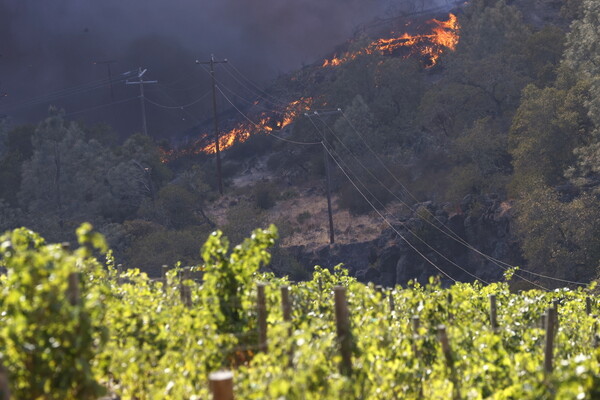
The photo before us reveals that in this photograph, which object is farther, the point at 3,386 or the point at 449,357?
the point at 449,357

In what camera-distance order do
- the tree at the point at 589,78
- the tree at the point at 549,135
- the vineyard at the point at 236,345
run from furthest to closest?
1. the tree at the point at 549,135
2. the tree at the point at 589,78
3. the vineyard at the point at 236,345

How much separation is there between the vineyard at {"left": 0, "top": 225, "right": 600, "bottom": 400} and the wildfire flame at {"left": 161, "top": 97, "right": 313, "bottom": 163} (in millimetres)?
61098

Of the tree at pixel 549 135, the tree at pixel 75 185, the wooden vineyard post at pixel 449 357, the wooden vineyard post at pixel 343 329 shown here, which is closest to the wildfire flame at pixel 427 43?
the tree at pixel 75 185

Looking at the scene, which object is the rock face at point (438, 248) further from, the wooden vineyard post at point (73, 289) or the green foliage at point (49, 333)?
the wooden vineyard post at point (73, 289)

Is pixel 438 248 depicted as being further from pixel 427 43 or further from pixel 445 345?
pixel 427 43

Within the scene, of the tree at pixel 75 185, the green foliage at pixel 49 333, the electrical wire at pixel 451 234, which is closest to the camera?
the green foliage at pixel 49 333

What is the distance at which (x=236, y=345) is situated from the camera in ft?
30.3

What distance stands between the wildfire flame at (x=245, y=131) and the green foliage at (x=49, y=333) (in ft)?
211

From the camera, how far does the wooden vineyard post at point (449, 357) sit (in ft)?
28.6

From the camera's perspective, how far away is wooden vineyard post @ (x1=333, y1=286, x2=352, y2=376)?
8023 mm

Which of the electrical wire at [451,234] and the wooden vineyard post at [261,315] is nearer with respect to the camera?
the wooden vineyard post at [261,315]

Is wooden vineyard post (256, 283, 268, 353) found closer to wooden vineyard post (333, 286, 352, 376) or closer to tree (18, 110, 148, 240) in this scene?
wooden vineyard post (333, 286, 352, 376)

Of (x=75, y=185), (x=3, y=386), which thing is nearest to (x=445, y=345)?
(x=3, y=386)

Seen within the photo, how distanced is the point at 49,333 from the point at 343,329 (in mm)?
2870
